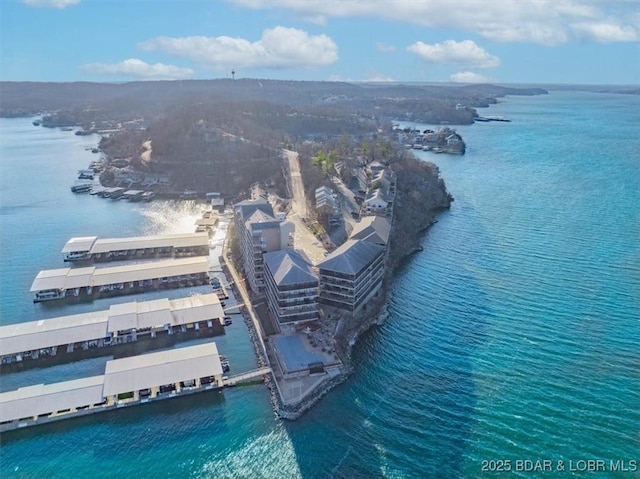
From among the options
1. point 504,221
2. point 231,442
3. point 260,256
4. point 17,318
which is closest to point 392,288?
point 260,256

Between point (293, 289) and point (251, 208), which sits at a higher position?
point (251, 208)

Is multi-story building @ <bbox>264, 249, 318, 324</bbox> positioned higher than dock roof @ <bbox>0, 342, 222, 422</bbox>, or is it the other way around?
multi-story building @ <bbox>264, 249, 318, 324</bbox>

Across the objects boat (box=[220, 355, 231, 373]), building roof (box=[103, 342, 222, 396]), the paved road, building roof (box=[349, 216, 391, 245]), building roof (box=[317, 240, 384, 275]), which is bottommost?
boat (box=[220, 355, 231, 373])

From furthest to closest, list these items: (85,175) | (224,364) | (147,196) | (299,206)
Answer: (85,175), (147,196), (299,206), (224,364)

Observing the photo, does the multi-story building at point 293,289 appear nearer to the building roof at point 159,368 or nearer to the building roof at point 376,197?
the building roof at point 159,368

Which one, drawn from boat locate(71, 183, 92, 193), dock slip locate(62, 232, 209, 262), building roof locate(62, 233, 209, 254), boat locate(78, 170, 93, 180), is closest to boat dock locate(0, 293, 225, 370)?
dock slip locate(62, 232, 209, 262)

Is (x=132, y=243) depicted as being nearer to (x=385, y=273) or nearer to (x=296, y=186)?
(x=296, y=186)

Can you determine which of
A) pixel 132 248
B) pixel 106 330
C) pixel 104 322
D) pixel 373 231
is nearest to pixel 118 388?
pixel 106 330

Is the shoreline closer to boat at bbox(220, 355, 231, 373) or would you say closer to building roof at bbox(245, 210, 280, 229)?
boat at bbox(220, 355, 231, 373)
